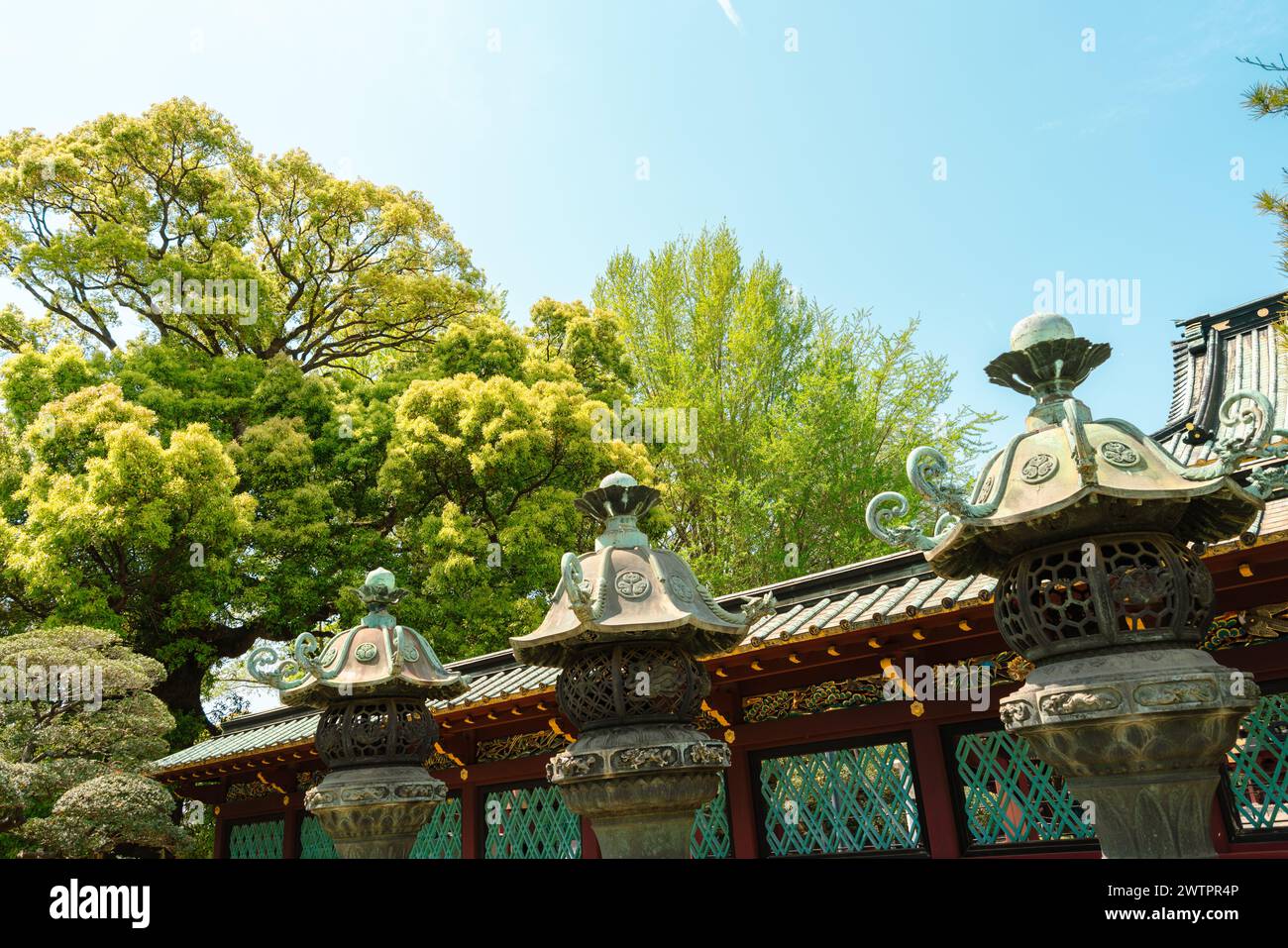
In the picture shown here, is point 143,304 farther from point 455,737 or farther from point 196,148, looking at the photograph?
point 455,737

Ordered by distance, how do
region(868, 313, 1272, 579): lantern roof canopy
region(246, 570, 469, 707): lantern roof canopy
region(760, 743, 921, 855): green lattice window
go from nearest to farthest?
1. region(868, 313, 1272, 579): lantern roof canopy
2. region(246, 570, 469, 707): lantern roof canopy
3. region(760, 743, 921, 855): green lattice window

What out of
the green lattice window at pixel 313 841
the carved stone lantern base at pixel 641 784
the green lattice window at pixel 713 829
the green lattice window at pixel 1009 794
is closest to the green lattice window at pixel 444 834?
the green lattice window at pixel 313 841

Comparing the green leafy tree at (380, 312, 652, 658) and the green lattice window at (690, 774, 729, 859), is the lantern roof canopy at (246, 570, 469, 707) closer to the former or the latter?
the green lattice window at (690, 774, 729, 859)

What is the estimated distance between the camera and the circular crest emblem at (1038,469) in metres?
3.82

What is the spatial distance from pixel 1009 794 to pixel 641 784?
3725 millimetres

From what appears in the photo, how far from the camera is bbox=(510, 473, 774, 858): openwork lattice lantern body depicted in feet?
15.6

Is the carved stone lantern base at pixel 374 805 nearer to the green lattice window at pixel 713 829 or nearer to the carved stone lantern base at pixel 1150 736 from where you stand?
the green lattice window at pixel 713 829

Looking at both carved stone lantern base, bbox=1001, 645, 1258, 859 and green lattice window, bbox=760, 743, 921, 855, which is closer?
carved stone lantern base, bbox=1001, 645, 1258, 859

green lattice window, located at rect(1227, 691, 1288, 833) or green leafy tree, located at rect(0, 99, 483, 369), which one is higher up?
green leafy tree, located at rect(0, 99, 483, 369)

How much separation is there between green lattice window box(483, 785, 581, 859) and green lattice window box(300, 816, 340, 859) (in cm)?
299

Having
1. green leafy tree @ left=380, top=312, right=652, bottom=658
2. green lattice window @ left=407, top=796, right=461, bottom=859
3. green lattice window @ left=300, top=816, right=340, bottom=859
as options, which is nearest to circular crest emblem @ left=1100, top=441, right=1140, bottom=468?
green lattice window @ left=407, top=796, right=461, bottom=859

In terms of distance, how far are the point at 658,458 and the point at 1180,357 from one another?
1276 centimetres

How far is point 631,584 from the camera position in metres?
5.18
